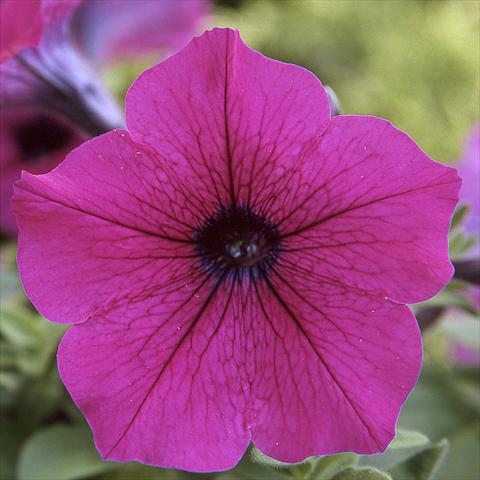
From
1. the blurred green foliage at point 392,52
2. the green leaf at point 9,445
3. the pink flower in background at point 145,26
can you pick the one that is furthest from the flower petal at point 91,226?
the blurred green foliage at point 392,52

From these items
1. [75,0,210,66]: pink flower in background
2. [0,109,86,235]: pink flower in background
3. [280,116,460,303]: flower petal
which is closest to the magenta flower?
[280,116,460,303]: flower petal

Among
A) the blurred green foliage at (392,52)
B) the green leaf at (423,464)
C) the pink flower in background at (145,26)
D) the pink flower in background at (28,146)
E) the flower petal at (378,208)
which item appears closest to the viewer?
the flower petal at (378,208)

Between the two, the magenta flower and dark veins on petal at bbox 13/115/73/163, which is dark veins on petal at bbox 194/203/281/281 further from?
dark veins on petal at bbox 13/115/73/163

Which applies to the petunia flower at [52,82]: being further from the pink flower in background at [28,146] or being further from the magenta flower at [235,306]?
the magenta flower at [235,306]

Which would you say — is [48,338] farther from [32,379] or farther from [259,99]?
[259,99]

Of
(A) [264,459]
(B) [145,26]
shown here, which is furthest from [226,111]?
(B) [145,26]
